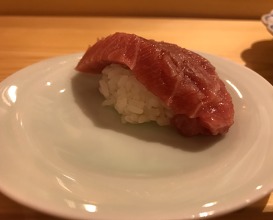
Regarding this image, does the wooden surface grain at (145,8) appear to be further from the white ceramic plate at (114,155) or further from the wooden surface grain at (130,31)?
the white ceramic plate at (114,155)

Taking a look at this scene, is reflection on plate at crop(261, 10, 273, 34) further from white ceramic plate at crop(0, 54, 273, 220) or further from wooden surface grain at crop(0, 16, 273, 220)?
white ceramic plate at crop(0, 54, 273, 220)

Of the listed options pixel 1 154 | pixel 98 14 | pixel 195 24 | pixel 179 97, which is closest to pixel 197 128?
pixel 179 97

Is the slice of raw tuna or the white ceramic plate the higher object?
the slice of raw tuna

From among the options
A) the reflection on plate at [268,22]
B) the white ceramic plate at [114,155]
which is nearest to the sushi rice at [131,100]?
the white ceramic plate at [114,155]

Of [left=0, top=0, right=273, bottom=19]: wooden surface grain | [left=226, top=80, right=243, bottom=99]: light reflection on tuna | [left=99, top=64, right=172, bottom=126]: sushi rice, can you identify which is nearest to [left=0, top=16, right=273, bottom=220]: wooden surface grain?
[left=0, top=0, right=273, bottom=19]: wooden surface grain

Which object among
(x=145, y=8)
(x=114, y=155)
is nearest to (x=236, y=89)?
(x=114, y=155)
